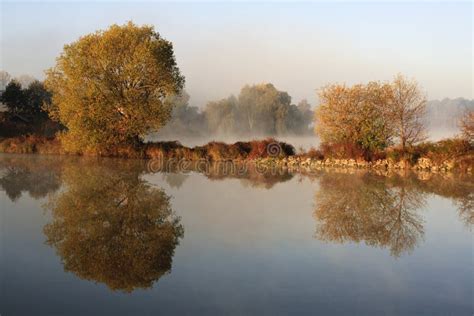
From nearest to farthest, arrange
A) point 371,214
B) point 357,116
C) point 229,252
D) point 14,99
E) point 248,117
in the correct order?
point 229,252 < point 371,214 < point 357,116 < point 14,99 < point 248,117

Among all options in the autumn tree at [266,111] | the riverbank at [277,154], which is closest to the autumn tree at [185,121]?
the autumn tree at [266,111]

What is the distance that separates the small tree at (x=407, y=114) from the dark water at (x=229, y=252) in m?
13.6

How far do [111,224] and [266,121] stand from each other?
78.2 meters

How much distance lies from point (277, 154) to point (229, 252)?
71.9 ft

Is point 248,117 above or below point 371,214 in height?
above

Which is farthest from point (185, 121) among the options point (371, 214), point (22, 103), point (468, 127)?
point (371, 214)

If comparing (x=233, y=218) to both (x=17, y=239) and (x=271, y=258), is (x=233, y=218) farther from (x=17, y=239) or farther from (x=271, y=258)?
(x=17, y=239)

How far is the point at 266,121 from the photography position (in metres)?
86.5

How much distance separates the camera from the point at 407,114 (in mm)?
28297

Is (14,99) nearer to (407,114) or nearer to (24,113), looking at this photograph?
(24,113)

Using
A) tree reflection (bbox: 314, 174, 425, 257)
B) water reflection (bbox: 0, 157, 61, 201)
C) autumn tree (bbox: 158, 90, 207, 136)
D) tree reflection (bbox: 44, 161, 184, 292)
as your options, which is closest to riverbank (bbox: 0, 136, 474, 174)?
tree reflection (bbox: 314, 174, 425, 257)

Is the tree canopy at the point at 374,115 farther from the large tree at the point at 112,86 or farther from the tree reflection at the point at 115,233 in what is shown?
the tree reflection at the point at 115,233

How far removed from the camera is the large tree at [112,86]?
28891mm

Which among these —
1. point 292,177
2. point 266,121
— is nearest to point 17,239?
point 292,177
